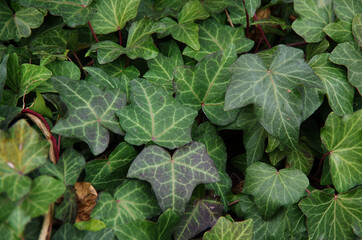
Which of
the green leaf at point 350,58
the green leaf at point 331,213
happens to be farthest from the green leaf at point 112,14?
the green leaf at point 331,213

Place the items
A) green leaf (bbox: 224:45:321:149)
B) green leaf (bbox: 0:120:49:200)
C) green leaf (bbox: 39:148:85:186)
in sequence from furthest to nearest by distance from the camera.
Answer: green leaf (bbox: 224:45:321:149)
green leaf (bbox: 39:148:85:186)
green leaf (bbox: 0:120:49:200)

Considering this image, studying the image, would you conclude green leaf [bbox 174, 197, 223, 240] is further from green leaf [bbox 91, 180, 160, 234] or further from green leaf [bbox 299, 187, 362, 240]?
green leaf [bbox 299, 187, 362, 240]

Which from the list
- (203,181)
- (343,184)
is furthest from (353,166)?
(203,181)

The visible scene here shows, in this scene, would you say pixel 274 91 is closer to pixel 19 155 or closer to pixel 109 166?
pixel 109 166

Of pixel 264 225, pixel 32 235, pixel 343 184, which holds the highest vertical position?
pixel 32 235

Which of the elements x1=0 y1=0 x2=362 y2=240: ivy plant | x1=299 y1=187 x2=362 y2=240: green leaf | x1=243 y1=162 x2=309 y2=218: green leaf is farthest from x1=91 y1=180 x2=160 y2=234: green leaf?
x1=299 y1=187 x2=362 y2=240: green leaf

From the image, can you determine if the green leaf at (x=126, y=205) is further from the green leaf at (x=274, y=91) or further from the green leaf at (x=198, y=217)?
the green leaf at (x=274, y=91)

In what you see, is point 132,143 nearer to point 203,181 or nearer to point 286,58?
point 203,181

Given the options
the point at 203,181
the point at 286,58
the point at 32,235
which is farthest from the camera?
the point at 286,58
